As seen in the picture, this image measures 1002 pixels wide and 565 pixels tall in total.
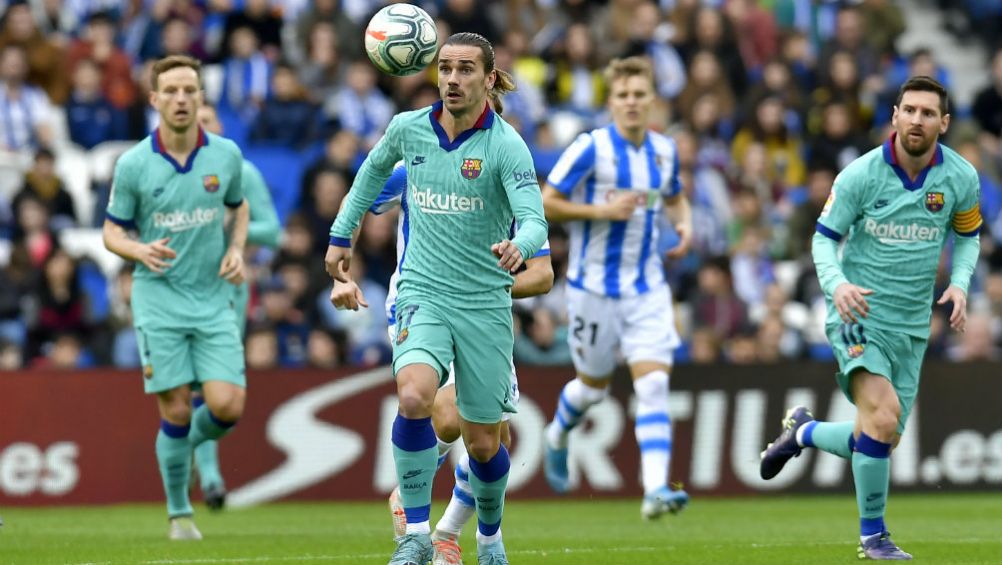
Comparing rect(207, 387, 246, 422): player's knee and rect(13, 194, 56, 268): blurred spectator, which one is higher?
rect(13, 194, 56, 268): blurred spectator

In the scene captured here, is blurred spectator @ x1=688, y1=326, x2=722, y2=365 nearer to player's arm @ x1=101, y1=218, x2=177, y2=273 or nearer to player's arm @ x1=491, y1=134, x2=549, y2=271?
player's arm @ x1=101, y1=218, x2=177, y2=273

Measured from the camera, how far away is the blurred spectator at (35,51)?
19.6m

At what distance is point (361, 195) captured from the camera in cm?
898

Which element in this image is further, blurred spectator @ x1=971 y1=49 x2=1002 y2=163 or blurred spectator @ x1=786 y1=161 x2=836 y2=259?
blurred spectator @ x1=971 y1=49 x2=1002 y2=163

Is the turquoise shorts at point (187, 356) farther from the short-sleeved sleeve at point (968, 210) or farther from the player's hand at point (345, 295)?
the short-sleeved sleeve at point (968, 210)

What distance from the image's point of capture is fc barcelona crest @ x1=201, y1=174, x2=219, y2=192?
1177 cm

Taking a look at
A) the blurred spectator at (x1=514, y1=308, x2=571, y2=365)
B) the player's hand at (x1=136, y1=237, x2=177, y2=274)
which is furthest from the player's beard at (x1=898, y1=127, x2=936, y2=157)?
the blurred spectator at (x1=514, y1=308, x2=571, y2=365)

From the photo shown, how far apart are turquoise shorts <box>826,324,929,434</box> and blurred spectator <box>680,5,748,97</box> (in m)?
11.8

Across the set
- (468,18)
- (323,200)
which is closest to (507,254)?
(323,200)

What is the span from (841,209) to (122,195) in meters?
4.59

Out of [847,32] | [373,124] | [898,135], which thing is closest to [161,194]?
[898,135]

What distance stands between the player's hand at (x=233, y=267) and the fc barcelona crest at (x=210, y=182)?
427 millimetres

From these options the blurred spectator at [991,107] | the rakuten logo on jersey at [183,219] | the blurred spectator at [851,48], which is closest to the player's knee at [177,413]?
the rakuten logo on jersey at [183,219]

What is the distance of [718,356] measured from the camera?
1711 centimetres
